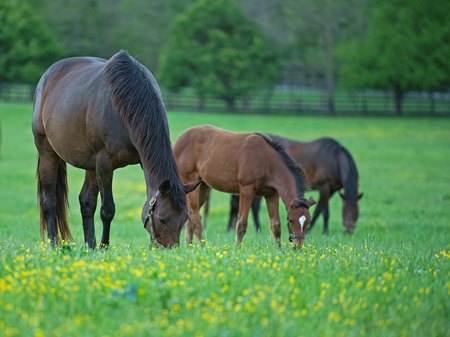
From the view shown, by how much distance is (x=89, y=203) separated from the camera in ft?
29.3

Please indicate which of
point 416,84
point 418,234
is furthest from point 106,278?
point 416,84

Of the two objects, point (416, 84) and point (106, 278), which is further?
point (416, 84)

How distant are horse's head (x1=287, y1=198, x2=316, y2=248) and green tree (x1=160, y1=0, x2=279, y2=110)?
44.6 meters

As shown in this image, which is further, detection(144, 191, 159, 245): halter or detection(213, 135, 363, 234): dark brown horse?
detection(213, 135, 363, 234): dark brown horse

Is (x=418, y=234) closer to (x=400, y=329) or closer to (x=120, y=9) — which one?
(x=400, y=329)

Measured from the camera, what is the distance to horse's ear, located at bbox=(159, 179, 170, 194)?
23.6 ft

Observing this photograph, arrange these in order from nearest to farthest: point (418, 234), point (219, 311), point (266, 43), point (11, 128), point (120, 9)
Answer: point (219, 311)
point (418, 234)
point (11, 128)
point (266, 43)
point (120, 9)

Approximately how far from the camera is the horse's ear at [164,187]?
23.6 feet

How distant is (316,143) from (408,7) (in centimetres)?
4289

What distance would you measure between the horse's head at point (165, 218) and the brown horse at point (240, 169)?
9.01 ft

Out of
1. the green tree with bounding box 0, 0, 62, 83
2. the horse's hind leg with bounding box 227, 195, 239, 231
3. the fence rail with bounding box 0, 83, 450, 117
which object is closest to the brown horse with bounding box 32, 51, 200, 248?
the horse's hind leg with bounding box 227, 195, 239, 231

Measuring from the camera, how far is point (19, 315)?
16.5ft

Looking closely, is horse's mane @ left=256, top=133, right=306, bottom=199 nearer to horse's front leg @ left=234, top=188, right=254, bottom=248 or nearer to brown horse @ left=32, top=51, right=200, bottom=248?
horse's front leg @ left=234, top=188, right=254, bottom=248

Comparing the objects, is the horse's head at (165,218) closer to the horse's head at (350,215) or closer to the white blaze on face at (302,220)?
the white blaze on face at (302,220)
